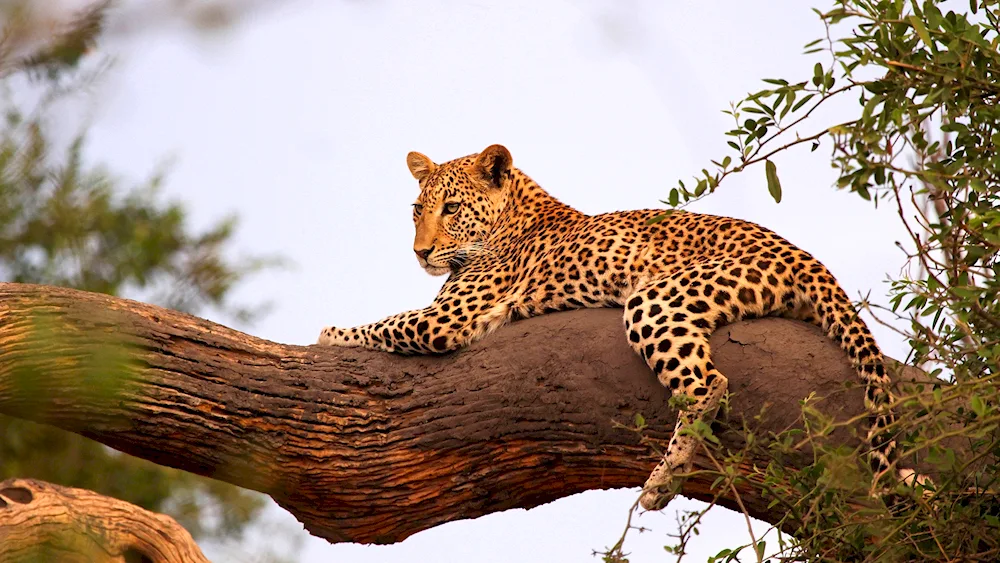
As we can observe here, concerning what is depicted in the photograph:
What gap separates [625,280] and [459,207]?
1868mm

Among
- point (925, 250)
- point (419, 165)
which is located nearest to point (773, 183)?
point (925, 250)

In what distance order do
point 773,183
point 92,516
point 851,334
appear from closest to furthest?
1. point 773,183
2. point 92,516
3. point 851,334

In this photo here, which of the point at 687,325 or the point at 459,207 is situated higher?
the point at 459,207

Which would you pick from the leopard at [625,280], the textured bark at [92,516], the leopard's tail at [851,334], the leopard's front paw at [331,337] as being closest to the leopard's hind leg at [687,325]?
the leopard at [625,280]

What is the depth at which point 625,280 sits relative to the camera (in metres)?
6.77

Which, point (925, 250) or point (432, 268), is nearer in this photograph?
point (925, 250)

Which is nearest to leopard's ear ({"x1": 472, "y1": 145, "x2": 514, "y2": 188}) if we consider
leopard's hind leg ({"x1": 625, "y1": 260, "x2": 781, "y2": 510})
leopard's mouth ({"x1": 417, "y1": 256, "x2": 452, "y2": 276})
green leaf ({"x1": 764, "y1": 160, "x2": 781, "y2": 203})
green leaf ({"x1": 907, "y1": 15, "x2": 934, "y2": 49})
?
leopard's mouth ({"x1": 417, "y1": 256, "x2": 452, "y2": 276})

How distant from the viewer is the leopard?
19.0 feet

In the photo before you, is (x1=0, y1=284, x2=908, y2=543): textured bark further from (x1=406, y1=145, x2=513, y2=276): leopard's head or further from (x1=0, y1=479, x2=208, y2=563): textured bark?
(x1=406, y1=145, x2=513, y2=276): leopard's head

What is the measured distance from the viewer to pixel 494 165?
8.48 metres

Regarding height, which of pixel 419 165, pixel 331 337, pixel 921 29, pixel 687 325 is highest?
pixel 419 165

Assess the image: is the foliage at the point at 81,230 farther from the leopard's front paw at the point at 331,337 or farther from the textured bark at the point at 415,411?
the leopard's front paw at the point at 331,337

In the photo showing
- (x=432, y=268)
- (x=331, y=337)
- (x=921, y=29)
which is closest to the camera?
(x=921, y=29)

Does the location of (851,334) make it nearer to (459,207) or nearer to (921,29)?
(921,29)
